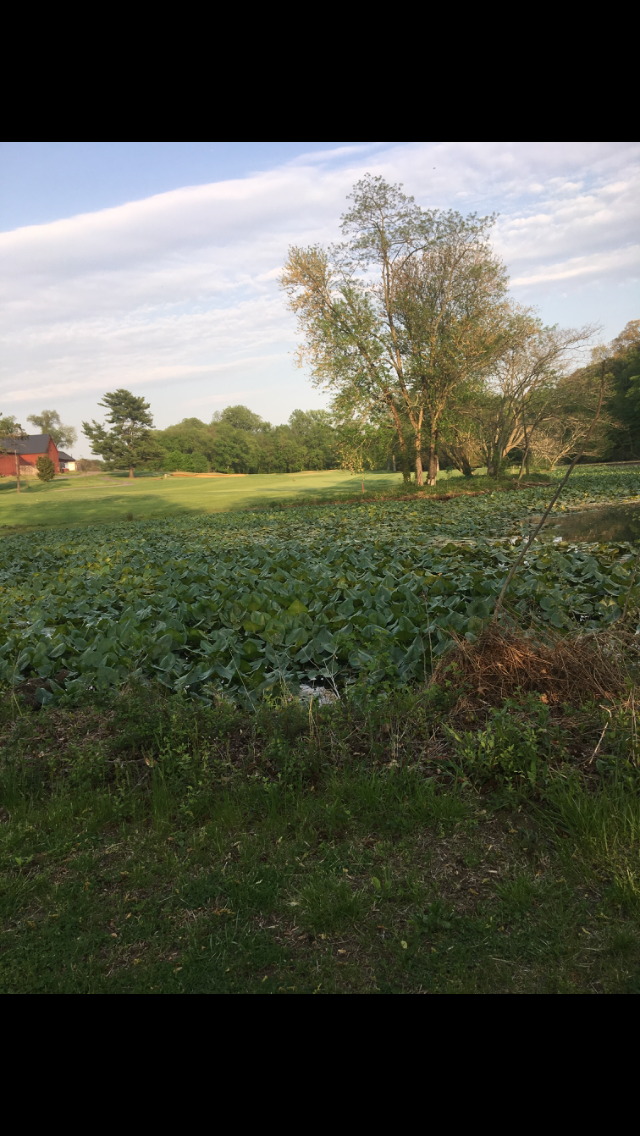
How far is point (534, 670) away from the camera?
14.1 feet

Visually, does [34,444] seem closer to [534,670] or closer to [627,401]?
[627,401]

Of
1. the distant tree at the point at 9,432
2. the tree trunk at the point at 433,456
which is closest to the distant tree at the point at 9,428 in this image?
the distant tree at the point at 9,432

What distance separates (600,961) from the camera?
8.25 feet

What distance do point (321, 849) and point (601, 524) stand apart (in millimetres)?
15374

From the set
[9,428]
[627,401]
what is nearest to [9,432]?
[9,428]

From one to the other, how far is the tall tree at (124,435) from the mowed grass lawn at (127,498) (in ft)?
26.3

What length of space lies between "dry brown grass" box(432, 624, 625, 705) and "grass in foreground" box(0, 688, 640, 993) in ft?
0.61

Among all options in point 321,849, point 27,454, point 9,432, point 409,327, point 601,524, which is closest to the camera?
Answer: point 321,849

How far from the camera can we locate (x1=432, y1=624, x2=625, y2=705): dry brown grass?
4.17 meters

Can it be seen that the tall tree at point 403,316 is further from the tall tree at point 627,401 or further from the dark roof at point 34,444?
the dark roof at point 34,444

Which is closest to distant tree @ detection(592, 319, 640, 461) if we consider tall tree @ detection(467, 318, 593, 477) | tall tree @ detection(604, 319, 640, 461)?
tall tree @ detection(604, 319, 640, 461)

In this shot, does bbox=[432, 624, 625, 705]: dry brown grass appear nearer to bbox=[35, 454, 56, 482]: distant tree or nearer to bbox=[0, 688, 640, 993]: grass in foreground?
bbox=[0, 688, 640, 993]: grass in foreground

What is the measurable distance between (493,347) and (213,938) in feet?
114

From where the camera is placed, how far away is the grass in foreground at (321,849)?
2.60m
